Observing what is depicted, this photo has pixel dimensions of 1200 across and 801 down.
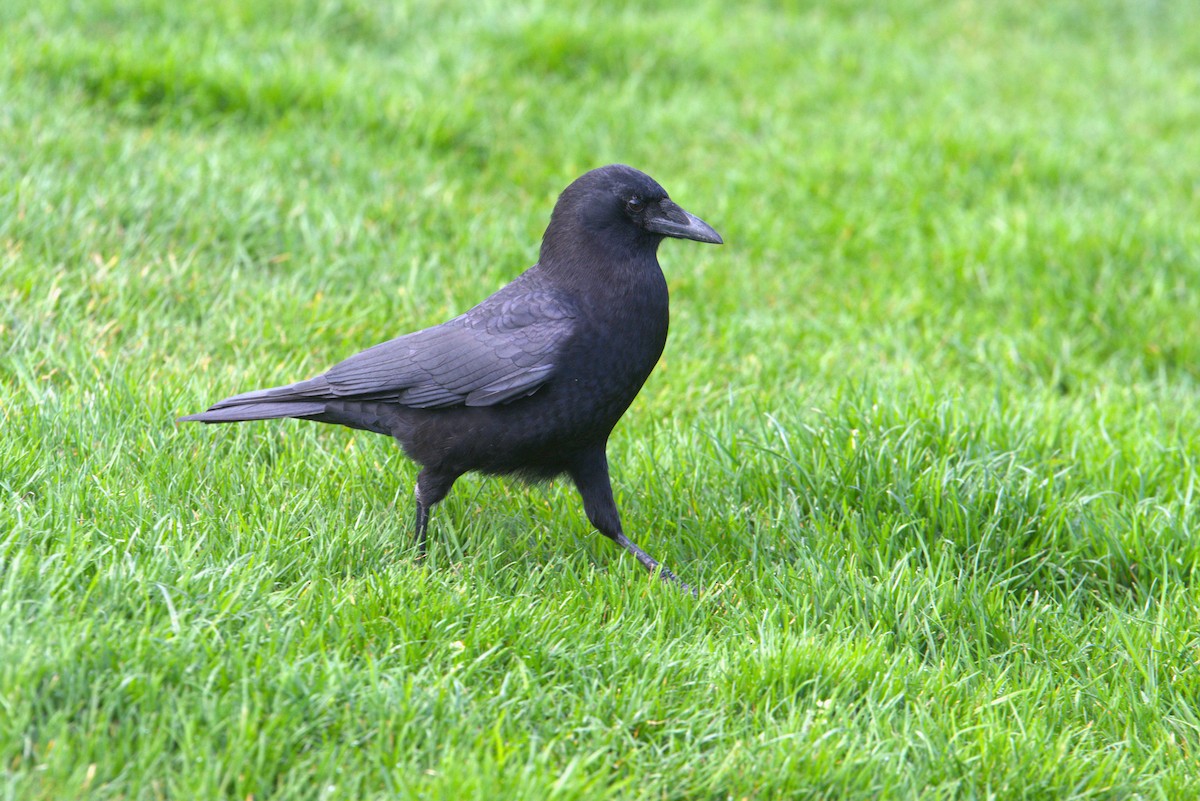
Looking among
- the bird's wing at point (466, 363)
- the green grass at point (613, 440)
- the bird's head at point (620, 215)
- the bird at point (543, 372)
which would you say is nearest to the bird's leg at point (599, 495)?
the bird at point (543, 372)

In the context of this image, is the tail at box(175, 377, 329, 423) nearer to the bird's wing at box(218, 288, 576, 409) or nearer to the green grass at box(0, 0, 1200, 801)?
the bird's wing at box(218, 288, 576, 409)

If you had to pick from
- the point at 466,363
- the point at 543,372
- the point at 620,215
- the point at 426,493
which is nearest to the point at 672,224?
the point at 620,215

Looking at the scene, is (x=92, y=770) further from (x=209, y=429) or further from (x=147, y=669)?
(x=209, y=429)

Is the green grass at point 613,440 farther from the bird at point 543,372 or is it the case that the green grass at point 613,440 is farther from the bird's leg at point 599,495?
the bird at point 543,372

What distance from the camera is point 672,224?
3760mm

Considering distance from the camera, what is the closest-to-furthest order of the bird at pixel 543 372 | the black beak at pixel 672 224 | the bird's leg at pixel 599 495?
the bird at pixel 543 372 → the bird's leg at pixel 599 495 → the black beak at pixel 672 224

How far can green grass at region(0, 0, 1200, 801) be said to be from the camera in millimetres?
2680

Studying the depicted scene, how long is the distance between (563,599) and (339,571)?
0.63m

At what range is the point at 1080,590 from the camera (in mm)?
3572

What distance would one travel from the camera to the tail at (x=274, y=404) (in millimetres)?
3520

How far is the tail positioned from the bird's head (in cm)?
89

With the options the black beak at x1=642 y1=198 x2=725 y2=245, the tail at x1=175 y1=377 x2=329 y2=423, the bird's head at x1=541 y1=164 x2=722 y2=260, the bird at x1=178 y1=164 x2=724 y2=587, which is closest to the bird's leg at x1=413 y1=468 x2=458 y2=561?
the bird at x1=178 y1=164 x2=724 y2=587

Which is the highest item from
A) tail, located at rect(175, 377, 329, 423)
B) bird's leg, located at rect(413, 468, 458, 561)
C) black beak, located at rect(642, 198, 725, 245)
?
black beak, located at rect(642, 198, 725, 245)

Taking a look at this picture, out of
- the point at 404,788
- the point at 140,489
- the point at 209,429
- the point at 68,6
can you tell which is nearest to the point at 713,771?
the point at 404,788
